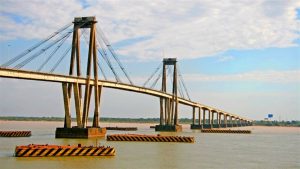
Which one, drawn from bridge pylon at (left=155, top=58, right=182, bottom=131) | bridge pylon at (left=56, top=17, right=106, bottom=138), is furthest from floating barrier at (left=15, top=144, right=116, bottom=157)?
bridge pylon at (left=155, top=58, right=182, bottom=131)

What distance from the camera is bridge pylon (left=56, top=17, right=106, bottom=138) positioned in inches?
2854

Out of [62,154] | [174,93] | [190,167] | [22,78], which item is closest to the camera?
[190,167]

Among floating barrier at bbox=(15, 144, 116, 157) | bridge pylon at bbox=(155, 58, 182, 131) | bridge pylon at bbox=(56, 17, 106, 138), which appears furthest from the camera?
bridge pylon at bbox=(155, 58, 182, 131)

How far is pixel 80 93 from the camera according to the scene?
7719cm

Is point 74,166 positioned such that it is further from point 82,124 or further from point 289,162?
point 82,124

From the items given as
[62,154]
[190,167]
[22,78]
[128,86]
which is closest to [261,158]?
[190,167]

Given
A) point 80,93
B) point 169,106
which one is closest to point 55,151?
point 80,93

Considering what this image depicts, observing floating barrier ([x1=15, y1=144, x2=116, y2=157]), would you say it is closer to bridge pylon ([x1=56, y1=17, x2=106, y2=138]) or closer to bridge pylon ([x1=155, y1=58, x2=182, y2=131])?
bridge pylon ([x1=56, y1=17, x2=106, y2=138])

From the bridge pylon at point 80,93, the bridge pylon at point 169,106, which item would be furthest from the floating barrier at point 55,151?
the bridge pylon at point 169,106

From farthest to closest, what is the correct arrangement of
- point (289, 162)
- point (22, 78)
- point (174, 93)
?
point (174, 93) < point (22, 78) < point (289, 162)

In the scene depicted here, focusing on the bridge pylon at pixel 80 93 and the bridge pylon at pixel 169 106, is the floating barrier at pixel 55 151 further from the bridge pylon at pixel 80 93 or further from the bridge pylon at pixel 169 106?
the bridge pylon at pixel 169 106

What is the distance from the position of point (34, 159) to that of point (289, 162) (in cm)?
2342

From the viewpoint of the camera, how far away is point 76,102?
74.9 m

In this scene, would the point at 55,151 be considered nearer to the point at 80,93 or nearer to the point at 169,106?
the point at 80,93
